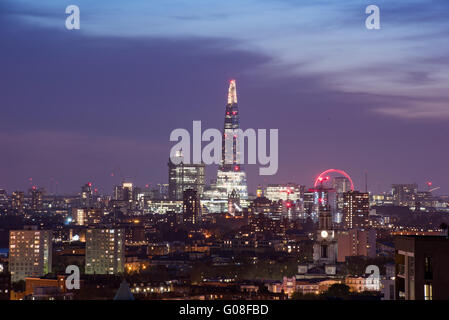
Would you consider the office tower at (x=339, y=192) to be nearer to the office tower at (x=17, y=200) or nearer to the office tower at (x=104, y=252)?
the office tower at (x=17, y=200)

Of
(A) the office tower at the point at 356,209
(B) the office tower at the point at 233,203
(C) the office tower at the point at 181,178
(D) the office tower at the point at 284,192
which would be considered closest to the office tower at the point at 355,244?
A: (A) the office tower at the point at 356,209

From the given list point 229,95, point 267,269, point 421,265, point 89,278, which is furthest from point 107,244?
point 229,95

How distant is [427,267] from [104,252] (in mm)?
58545

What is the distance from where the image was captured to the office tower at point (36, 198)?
142 metres

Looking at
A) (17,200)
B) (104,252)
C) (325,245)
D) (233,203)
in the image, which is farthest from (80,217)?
(325,245)

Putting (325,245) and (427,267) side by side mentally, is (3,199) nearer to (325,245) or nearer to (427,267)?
(325,245)

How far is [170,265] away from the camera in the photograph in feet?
236

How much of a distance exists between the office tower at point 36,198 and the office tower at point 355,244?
62.8m

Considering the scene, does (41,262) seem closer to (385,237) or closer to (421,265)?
(385,237)

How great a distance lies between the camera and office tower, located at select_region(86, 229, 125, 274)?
70.8 m

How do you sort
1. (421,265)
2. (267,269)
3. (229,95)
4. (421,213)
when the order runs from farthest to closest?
1. (229,95)
2. (421,213)
3. (267,269)
4. (421,265)

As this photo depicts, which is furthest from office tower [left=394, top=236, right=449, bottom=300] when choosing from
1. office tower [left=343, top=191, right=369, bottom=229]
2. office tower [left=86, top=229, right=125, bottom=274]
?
office tower [left=343, top=191, right=369, bottom=229]

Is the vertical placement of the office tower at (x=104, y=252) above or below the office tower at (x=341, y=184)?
below
